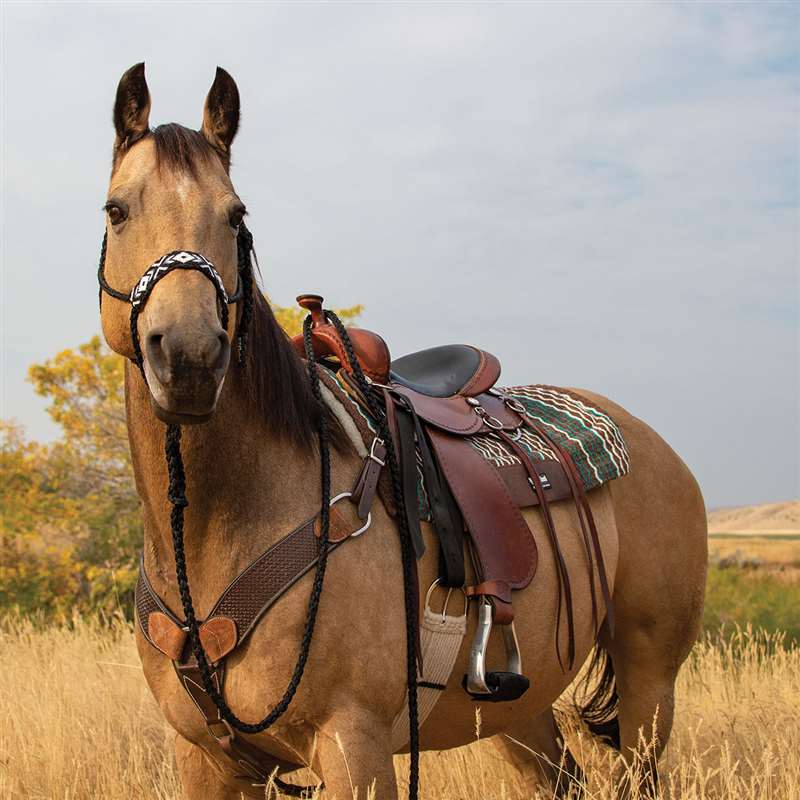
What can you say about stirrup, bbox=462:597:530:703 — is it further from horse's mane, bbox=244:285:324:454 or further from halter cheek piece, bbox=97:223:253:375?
halter cheek piece, bbox=97:223:253:375

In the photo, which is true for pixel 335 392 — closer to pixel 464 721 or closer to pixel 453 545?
pixel 453 545

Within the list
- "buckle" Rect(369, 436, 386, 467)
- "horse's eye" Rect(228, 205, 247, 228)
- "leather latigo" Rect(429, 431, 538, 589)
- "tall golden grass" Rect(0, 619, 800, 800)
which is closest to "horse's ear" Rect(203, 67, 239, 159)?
"horse's eye" Rect(228, 205, 247, 228)

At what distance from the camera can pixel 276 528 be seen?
8.92 ft

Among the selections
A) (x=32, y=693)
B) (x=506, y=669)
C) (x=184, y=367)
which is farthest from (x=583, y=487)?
(x=32, y=693)

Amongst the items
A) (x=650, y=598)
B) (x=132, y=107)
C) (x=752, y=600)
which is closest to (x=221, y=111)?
(x=132, y=107)

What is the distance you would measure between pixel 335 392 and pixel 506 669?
1.08 meters

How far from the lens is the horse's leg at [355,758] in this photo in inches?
102

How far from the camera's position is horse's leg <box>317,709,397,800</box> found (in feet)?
8.50

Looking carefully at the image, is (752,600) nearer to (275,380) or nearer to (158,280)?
(275,380)

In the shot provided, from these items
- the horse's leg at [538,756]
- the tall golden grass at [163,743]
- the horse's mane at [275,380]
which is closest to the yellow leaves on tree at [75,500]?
the tall golden grass at [163,743]

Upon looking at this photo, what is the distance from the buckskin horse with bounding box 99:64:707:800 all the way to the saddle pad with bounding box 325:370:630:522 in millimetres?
142

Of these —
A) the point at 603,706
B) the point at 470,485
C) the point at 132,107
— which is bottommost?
the point at 603,706

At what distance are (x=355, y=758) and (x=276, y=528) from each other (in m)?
0.65

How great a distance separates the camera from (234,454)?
2.70 metres
